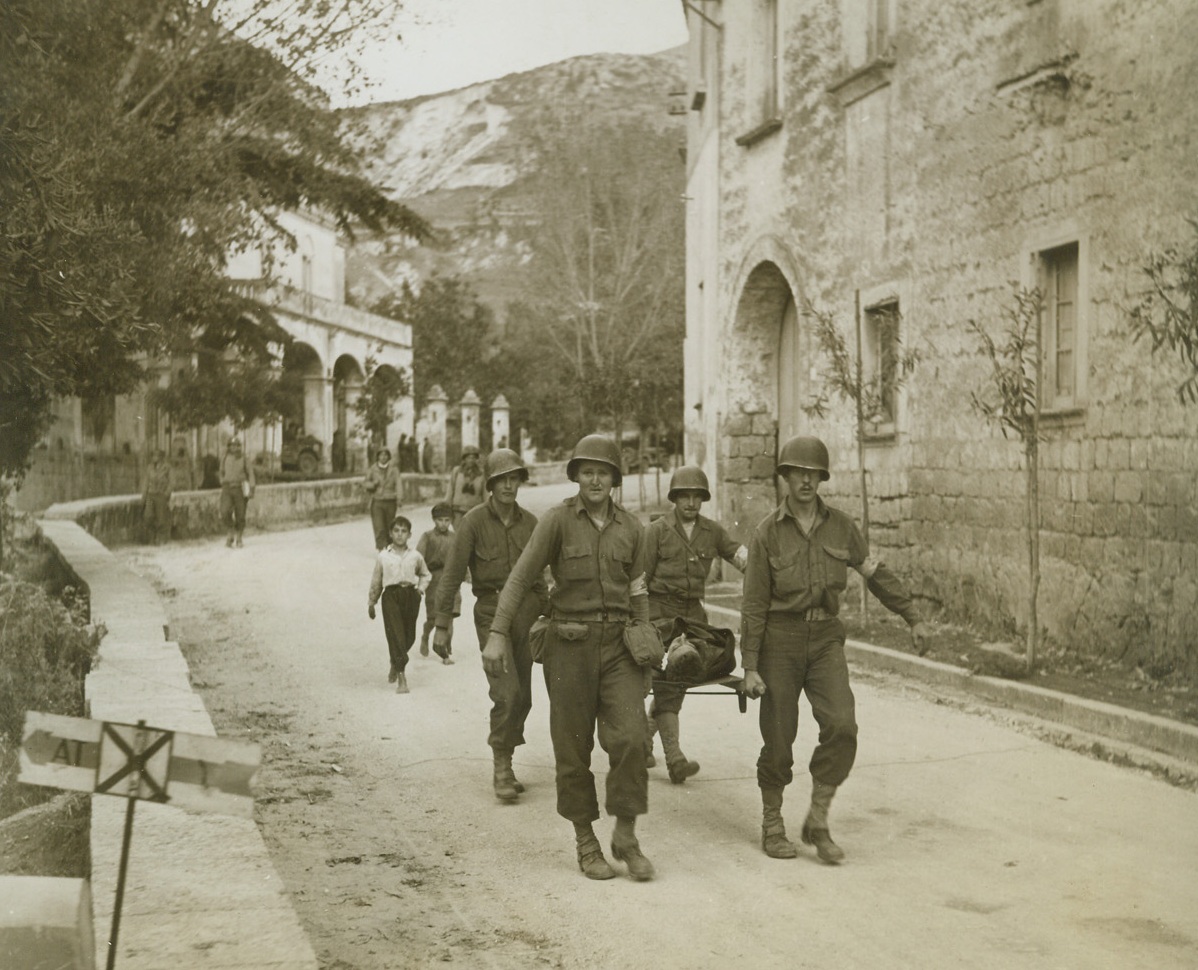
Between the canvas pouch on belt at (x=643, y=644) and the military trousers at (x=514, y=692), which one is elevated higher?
the canvas pouch on belt at (x=643, y=644)

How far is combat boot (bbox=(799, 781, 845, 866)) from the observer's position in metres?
5.97

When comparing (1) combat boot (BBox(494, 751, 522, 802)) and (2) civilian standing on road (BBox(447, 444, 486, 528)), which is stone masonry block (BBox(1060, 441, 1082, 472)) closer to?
(1) combat boot (BBox(494, 751, 522, 802))

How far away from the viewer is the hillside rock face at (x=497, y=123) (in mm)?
19641

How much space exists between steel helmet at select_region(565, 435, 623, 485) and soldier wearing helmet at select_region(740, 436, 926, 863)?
0.71m

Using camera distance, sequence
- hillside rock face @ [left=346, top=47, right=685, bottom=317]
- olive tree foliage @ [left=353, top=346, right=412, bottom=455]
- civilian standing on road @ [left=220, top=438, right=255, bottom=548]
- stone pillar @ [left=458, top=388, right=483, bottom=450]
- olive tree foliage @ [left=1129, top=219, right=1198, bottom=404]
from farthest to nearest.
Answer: stone pillar @ [left=458, top=388, right=483, bottom=450], olive tree foliage @ [left=353, top=346, right=412, bottom=455], civilian standing on road @ [left=220, top=438, right=255, bottom=548], hillside rock face @ [left=346, top=47, right=685, bottom=317], olive tree foliage @ [left=1129, top=219, right=1198, bottom=404]

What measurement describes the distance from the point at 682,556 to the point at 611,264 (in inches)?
1362

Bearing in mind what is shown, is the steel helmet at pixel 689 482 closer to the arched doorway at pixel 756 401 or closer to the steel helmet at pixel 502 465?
the steel helmet at pixel 502 465

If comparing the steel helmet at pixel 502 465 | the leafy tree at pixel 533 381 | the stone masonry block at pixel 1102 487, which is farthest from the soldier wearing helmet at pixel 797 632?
the leafy tree at pixel 533 381

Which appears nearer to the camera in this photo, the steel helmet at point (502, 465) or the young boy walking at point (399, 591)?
the steel helmet at point (502, 465)

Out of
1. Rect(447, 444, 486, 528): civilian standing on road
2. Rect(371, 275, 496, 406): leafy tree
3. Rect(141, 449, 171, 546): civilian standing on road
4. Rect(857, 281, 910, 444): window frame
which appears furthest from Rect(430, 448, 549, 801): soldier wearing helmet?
Rect(371, 275, 496, 406): leafy tree

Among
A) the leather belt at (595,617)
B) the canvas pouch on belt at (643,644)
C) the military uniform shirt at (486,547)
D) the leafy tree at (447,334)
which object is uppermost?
the leafy tree at (447,334)

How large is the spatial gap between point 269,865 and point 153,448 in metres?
19.8

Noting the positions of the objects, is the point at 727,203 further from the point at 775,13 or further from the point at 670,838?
the point at 670,838

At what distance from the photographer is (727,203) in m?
19.1
